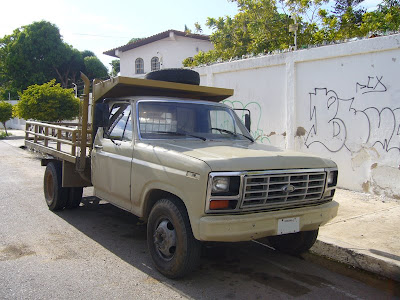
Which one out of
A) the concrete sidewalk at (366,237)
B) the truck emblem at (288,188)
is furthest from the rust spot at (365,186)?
the truck emblem at (288,188)

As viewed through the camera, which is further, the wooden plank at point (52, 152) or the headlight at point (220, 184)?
the wooden plank at point (52, 152)

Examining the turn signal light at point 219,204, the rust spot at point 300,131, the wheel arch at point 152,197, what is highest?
the rust spot at point 300,131

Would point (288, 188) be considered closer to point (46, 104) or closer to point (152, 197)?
point (152, 197)

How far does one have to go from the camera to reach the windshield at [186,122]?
4.60 meters

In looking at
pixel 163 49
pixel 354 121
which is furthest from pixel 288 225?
pixel 163 49

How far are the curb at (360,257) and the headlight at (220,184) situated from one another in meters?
2.08

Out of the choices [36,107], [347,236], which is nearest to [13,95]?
[36,107]

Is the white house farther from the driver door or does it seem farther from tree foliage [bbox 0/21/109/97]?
the driver door

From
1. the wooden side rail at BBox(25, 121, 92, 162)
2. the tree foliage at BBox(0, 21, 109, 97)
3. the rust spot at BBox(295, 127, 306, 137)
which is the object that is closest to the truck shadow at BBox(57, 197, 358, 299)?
the wooden side rail at BBox(25, 121, 92, 162)

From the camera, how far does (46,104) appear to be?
1524cm

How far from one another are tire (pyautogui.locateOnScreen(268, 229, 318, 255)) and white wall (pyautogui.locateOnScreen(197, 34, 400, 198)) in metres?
3.04

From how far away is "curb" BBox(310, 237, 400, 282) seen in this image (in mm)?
4129

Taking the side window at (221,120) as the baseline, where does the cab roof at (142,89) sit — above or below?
above

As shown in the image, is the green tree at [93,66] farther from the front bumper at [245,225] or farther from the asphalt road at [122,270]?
the front bumper at [245,225]
